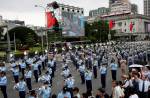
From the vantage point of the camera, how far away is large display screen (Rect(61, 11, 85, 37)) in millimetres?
68312

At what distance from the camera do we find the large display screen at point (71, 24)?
68.3 metres

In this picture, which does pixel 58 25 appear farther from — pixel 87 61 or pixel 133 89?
pixel 133 89

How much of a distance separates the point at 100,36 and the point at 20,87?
86.0 metres

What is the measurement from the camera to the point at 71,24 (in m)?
69.3

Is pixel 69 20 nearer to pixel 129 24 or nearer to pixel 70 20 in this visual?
pixel 70 20

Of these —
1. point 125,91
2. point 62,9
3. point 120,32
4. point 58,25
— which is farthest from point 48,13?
point 120,32

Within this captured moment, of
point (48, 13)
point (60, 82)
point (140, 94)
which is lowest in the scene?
point (60, 82)

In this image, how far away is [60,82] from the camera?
2555 centimetres

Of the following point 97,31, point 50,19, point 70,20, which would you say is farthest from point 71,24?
point 97,31

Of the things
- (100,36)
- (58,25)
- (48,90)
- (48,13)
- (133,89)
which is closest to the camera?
(133,89)

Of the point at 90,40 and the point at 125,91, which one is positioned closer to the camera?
the point at 125,91

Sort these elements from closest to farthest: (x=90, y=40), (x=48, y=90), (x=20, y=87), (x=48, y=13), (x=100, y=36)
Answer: (x=48, y=90) → (x=20, y=87) → (x=48, y=13) → (x=90, y=40) → (x=100, y=36)

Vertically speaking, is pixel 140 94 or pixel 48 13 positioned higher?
pixel 48 13

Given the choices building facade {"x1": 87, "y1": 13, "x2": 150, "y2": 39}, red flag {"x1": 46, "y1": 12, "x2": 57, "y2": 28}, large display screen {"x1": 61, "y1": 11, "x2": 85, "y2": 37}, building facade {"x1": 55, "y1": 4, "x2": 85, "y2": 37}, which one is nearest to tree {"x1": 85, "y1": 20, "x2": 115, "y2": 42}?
building facade {"x1": 55, "y1": 4, "x2": 85, "y2": 37}
